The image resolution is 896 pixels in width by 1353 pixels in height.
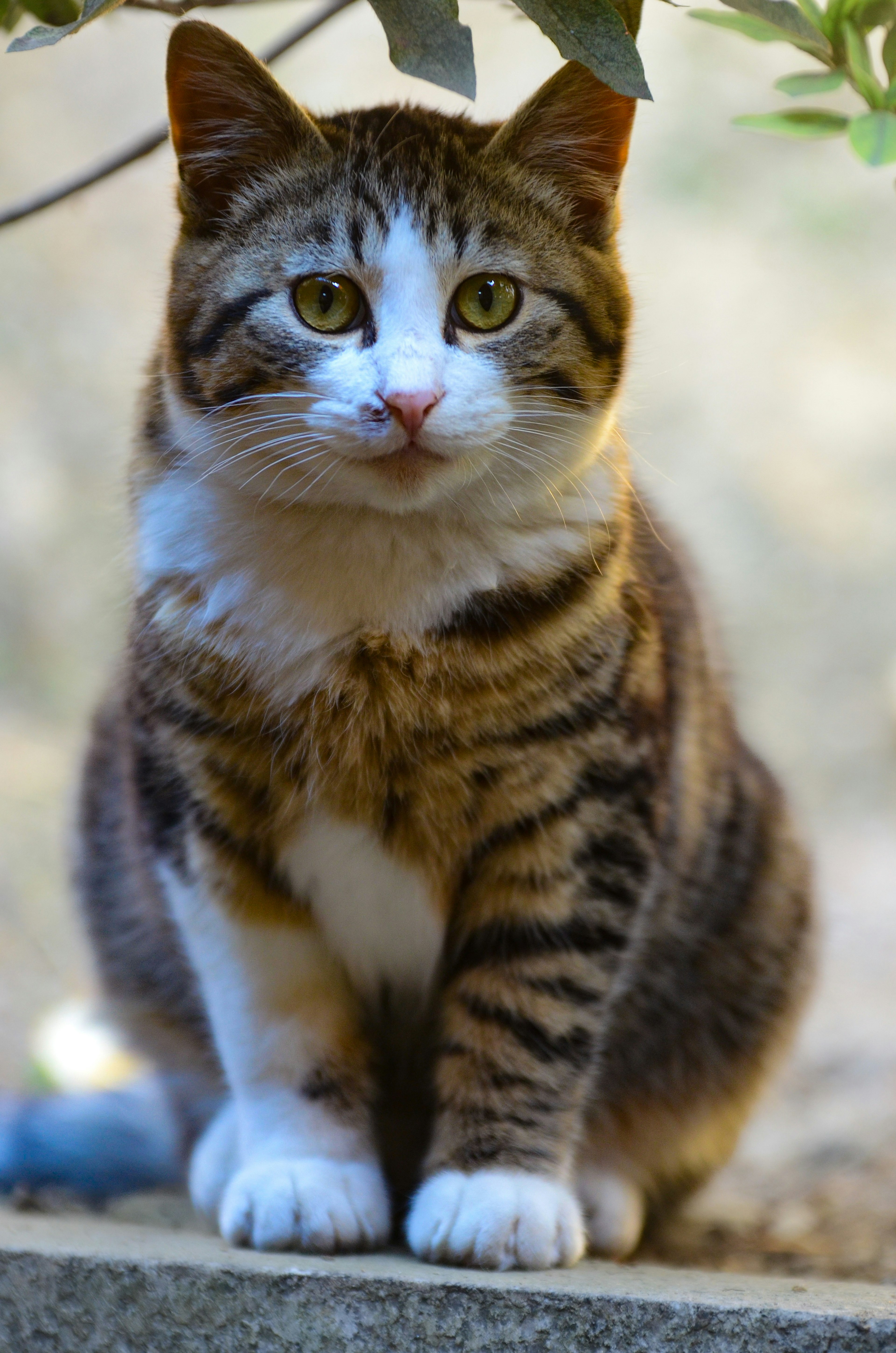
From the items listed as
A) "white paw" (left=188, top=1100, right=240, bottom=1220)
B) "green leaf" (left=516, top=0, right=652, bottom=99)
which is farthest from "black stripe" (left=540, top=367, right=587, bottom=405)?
"white paw" (left=188, top=1100, right=240, bottom=1220)

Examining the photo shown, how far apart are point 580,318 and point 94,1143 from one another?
1044 mm

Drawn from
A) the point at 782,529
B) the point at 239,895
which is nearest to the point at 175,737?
the point at 239,895

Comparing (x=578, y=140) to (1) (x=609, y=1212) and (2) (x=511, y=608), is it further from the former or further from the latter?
(1) (x=609, y=1212)

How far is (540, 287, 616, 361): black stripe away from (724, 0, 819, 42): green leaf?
0.26 m

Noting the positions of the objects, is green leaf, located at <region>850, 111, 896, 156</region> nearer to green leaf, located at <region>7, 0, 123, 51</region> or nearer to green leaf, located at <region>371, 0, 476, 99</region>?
green leaf, located at <region>371, 0, 476, 99</region>

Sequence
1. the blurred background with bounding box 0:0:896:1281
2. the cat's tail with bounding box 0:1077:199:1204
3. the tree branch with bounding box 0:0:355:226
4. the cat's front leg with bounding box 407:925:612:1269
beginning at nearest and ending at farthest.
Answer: the cat's front leg with bounding box 407:925:612:1269 → the tree branch with bounding box 0:0:355:226 → the cat's tail with bounding box 0:1077:199:1204 → the blurred background with bounding box 0:0:896:1281

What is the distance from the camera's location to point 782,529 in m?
3.52

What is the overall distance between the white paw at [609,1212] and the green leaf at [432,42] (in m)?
1.04

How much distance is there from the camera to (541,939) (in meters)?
1.14

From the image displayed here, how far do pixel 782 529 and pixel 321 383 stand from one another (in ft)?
8.98

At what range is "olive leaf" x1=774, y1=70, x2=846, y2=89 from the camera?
98 cm

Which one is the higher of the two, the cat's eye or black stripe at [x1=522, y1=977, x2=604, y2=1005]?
the cat's eye

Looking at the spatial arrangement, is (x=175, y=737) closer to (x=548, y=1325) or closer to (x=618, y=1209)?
(x=548, y=1325)

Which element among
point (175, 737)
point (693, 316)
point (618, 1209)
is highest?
point (693, 316)
